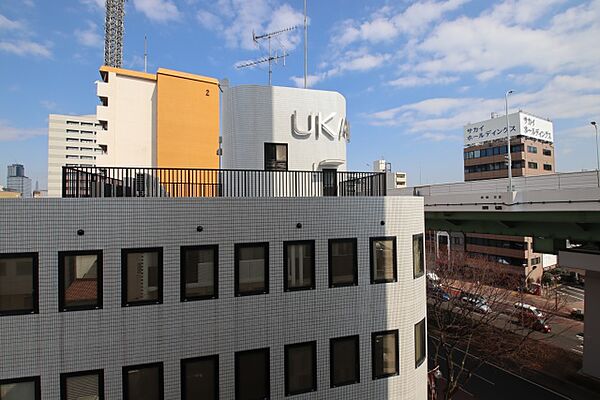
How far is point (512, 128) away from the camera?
6106cm

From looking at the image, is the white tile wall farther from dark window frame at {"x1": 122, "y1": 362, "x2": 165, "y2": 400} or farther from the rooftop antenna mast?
the rooftop antenna mast

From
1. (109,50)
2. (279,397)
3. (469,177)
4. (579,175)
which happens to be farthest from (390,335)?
(469,177)

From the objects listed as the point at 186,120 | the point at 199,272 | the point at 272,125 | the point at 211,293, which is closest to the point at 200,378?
the point at 211,293

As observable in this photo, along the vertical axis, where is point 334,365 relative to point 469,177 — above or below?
below

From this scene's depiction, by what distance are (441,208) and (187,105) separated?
2100cm

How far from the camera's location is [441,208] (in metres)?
26.5

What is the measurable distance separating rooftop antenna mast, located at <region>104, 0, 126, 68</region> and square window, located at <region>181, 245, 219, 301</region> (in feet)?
159

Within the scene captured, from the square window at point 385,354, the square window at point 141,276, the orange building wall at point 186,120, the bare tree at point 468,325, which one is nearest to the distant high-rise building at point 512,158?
the bare tree at point 468,325

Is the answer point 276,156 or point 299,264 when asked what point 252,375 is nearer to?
point 299,264

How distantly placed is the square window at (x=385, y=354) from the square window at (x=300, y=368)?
6.43 feet

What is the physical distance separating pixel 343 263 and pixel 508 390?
830 inches

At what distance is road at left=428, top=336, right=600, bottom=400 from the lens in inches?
833

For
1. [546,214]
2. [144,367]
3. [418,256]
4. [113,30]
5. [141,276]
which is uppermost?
[113,30]

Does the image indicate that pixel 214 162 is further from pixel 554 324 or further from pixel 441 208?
pixel 554 324
